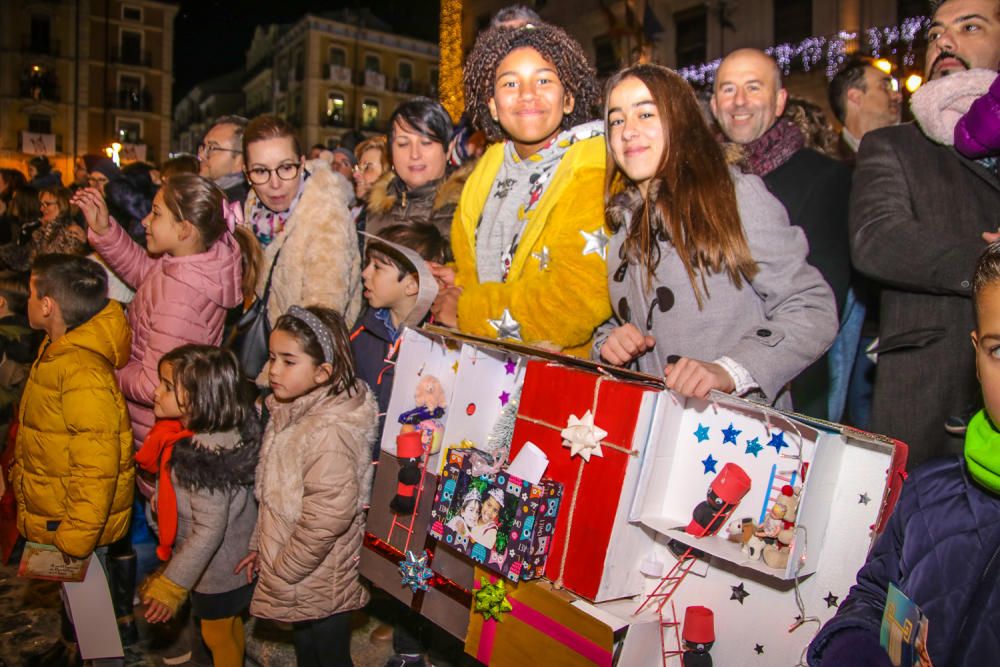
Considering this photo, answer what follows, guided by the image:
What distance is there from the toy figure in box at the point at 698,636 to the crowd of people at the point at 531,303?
0.93 feet

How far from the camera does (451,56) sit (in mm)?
16422

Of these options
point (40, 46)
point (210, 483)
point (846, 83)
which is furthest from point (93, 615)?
point (40, 46)

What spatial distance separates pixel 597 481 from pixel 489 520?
33cm

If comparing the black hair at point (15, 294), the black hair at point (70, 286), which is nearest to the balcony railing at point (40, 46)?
the black hair at point (15, 294)

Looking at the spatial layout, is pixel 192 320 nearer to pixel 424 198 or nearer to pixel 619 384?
pixel 424 198

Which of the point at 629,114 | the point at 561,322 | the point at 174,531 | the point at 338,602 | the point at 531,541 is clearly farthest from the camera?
the point at 174,531

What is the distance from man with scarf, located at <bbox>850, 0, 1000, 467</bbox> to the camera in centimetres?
247

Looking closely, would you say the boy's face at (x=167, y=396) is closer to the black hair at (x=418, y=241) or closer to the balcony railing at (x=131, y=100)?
the black hair at (x=418, y=241)

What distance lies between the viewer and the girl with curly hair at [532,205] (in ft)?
8.68

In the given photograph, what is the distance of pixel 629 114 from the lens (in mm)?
2436

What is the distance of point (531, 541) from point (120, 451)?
2445 millimetres

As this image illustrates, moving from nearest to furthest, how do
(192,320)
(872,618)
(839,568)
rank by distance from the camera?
(872,618) → (839,568) → (192,320)

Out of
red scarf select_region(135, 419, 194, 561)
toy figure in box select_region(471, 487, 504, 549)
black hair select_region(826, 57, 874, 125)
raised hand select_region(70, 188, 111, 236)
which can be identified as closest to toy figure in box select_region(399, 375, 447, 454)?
toy figure in box select_region(471, 487, 504, 549)

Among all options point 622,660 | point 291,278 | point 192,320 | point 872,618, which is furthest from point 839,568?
point 192,320
